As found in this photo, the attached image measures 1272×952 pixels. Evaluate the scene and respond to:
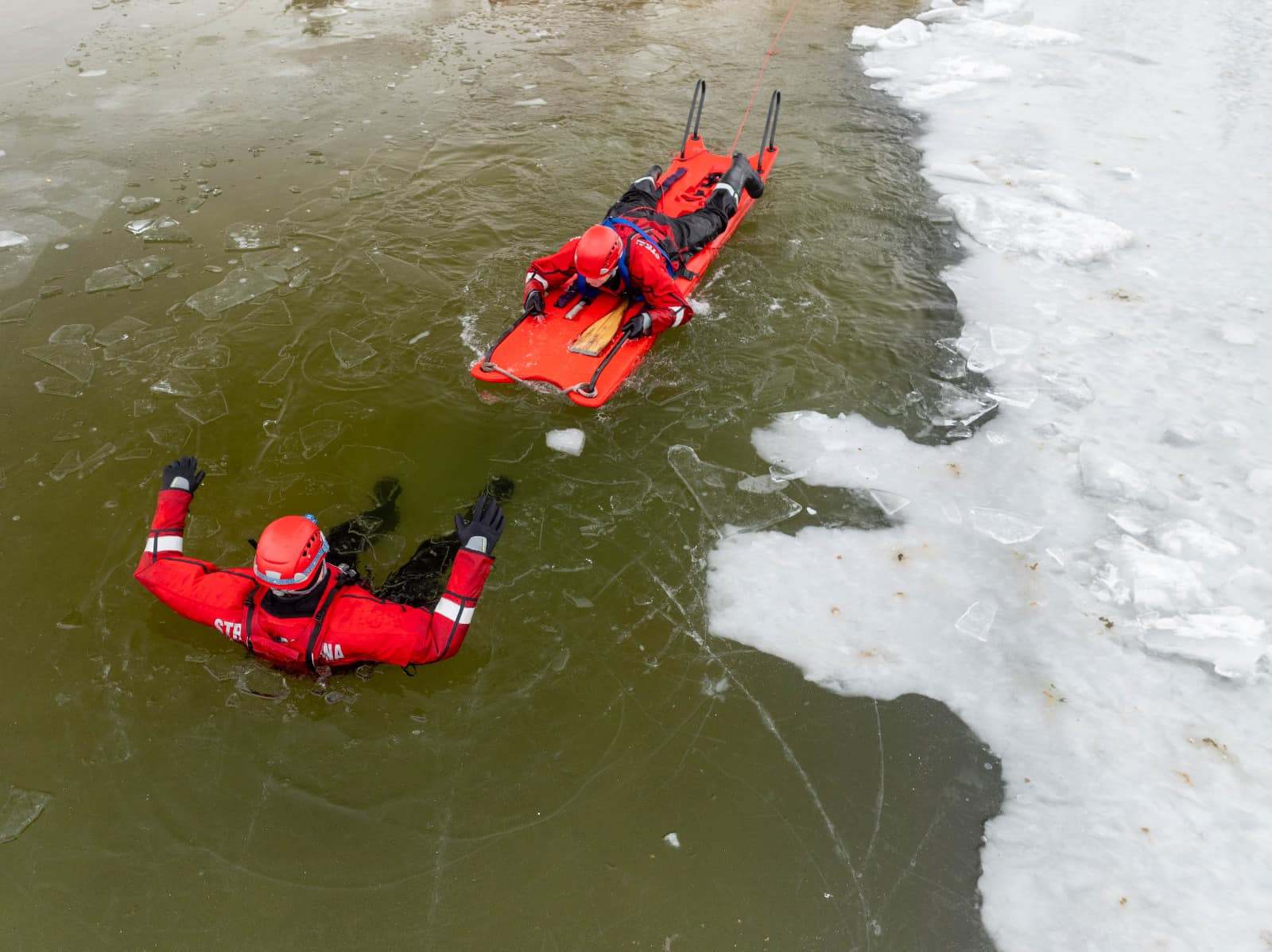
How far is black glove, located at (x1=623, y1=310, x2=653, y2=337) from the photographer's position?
514 cm

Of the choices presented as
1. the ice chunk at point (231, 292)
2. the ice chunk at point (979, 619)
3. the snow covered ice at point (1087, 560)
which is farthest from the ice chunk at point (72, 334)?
the ice chunk at point (979, 619)

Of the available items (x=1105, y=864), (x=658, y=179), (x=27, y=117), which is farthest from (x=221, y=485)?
(x=27, y=117)

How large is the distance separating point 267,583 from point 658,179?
17.7 feet

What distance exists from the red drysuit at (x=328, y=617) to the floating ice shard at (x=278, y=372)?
7.36 feet

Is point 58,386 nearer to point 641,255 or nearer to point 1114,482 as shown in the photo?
point 641,255

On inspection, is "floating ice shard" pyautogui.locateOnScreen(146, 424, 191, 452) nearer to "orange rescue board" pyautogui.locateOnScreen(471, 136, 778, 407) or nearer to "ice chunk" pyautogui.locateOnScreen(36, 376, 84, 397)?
"ice chunk" pyautogui.locateOnScreen(36, 376, 84, 397)

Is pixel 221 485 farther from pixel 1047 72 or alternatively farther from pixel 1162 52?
pixel 1162 52

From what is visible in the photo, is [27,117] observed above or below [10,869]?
above

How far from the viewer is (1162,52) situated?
35.1ft

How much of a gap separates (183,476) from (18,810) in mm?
1634

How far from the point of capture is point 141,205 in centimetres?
720

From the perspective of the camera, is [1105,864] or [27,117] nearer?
[1105,864]

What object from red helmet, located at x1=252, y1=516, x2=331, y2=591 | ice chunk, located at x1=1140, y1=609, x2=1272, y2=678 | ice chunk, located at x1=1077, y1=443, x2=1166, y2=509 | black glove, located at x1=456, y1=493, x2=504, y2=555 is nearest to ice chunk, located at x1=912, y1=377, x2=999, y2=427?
ice chunk, located at x1=1077, y1=443, x2=1166, y2=509

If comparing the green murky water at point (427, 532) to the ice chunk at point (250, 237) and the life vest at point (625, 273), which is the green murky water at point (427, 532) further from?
the life vest at point (625, 273)
